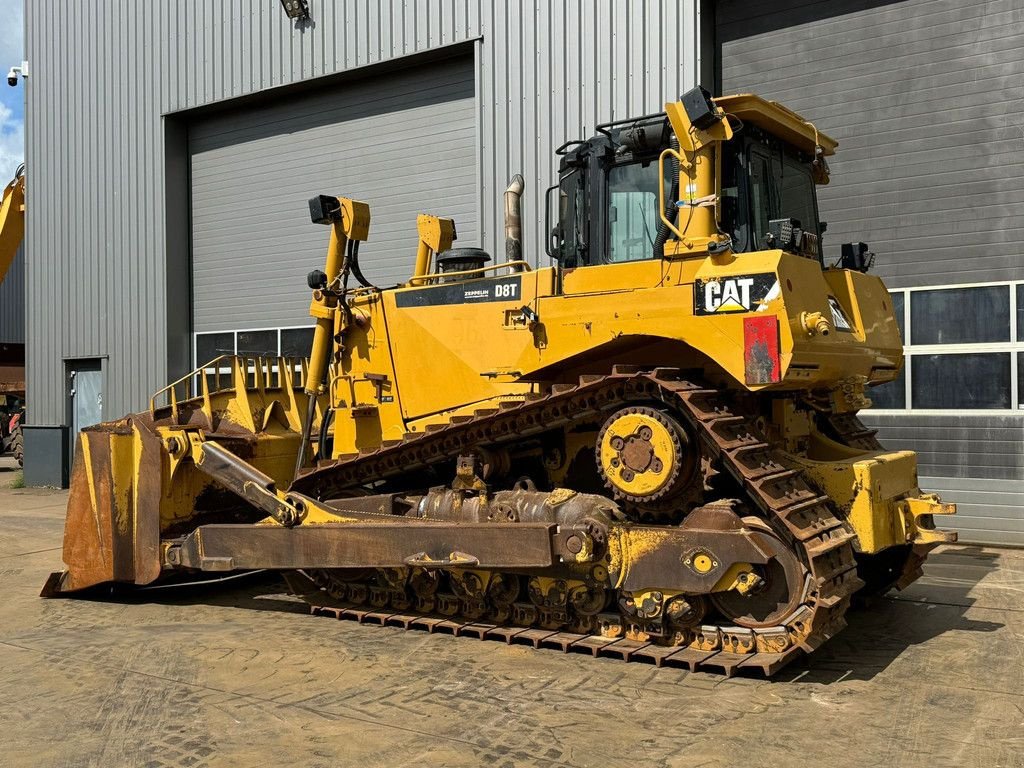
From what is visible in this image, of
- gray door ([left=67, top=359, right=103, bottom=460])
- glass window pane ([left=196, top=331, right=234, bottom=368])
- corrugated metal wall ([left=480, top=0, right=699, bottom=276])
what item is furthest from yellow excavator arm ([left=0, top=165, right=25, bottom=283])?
corrugated metal wall ([left=480, top=0, right=699, bottom=276])

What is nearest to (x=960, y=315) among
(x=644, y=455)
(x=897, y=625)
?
(x=897, y=625)

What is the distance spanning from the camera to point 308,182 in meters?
15.2

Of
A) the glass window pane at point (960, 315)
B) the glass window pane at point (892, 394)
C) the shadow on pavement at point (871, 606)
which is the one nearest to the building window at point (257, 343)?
the shadow on pavement at point (871, 606)

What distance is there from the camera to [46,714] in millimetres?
5199

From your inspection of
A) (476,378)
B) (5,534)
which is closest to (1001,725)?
(476,378)

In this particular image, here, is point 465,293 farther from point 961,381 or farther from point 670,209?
point 961,381

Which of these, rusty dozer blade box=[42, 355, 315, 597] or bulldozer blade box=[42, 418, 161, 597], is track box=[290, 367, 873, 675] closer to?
rusty dozer blade box=[42, 355, 315, 597]

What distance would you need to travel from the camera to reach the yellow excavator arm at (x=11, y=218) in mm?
15469

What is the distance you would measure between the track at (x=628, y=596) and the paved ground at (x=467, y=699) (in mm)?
165

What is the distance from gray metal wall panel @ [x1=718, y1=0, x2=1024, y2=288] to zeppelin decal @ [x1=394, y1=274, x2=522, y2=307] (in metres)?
5.53

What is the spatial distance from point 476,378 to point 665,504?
1.88m

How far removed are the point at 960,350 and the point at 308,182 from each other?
9666 mm

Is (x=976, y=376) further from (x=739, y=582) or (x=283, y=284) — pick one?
(x=283, y=284)

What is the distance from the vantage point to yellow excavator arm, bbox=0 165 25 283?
15469 mm
